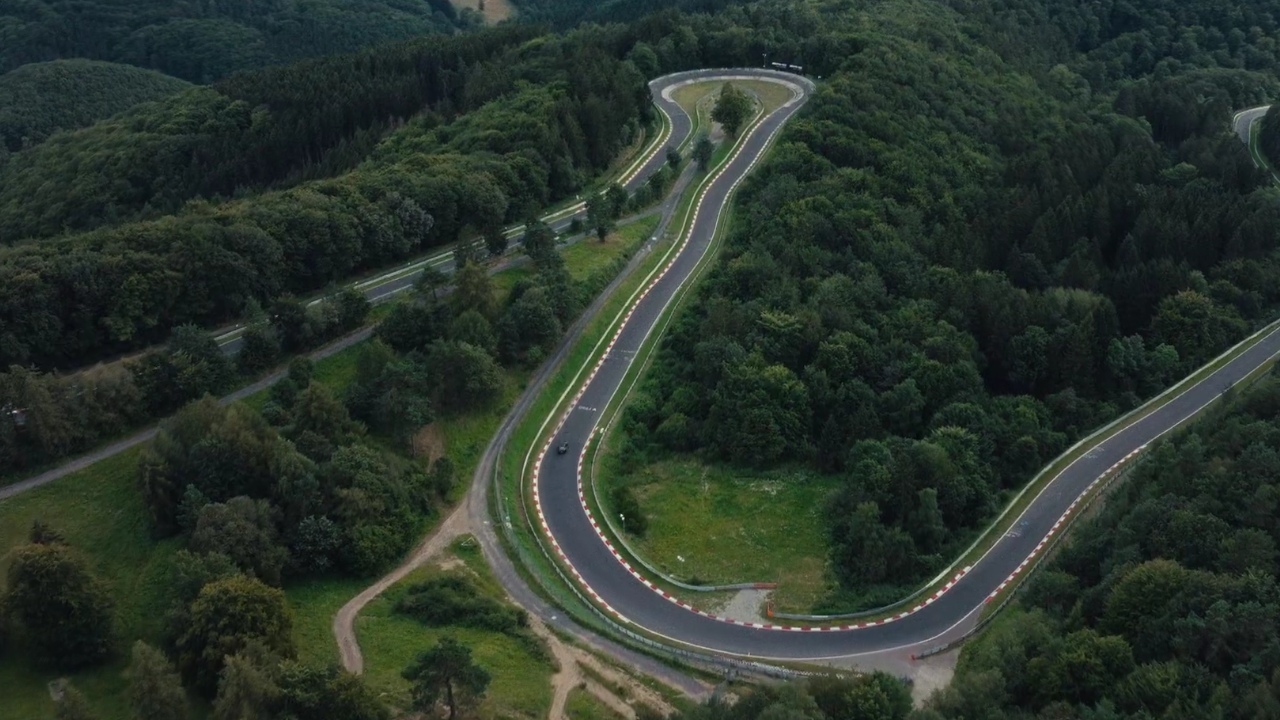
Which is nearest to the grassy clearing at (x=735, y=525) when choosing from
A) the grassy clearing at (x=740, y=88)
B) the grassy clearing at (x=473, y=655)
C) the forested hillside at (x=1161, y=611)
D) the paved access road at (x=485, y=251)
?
the grassy clearing at (x=473, y=655)

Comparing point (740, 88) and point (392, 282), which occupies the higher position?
point (740, 88)

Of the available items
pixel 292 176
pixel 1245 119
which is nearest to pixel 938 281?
pixel 292 176

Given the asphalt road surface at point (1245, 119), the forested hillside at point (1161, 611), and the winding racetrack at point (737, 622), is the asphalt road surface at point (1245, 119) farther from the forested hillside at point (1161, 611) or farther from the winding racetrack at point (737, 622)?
the forested hillside at point (1161, 611)

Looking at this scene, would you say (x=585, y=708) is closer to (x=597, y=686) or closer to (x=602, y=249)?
(x=597, y=686)

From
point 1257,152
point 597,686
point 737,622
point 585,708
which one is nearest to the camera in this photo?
point 585,708

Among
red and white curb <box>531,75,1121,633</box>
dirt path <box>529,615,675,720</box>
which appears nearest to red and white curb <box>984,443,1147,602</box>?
red and white curb <box>531,75,1121,633</box>

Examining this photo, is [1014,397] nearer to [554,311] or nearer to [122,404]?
[554,311]
